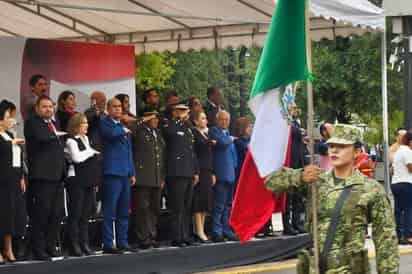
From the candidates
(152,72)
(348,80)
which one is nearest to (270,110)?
(152,72)

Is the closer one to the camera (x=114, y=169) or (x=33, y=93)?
(x=114, y=169)

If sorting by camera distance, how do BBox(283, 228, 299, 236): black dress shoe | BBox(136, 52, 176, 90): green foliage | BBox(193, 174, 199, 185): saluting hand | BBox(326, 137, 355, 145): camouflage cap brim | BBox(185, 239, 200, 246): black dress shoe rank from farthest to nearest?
BBox(136, 52, 176, 90): green foliage → BBox(283, 228, 299, 236): black dress shoe → BBox(193, 174, 199, 185): saluting hand → BBox(185, 239, 200, 246): black dress shoe → BBox(326, 137, 355, 145): camouflage cap brim

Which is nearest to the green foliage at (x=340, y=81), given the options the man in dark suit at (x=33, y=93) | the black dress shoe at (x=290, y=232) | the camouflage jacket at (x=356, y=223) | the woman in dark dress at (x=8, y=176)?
the black dress shoe at (x=290, y=232)

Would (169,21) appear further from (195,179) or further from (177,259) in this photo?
(177,259)

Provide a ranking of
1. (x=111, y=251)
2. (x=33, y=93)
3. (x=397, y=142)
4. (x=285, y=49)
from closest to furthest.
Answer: (x=285, y=49)
(x=111, y=251)
(x=33, y=93)
(x=397, y=142)

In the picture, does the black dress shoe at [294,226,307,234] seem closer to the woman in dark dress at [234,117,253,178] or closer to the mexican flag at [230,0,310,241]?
the woman in dark dress at [234,117,253,178]

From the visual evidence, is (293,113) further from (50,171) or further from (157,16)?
(157,16)

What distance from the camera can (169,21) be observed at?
16828 mm

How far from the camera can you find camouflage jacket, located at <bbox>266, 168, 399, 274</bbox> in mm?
7086

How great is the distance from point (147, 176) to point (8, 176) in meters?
2.55

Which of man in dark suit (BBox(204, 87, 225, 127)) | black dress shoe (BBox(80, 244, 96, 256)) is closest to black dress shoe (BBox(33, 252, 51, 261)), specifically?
black dress shoe (BBox(80, 244, 96, 256))

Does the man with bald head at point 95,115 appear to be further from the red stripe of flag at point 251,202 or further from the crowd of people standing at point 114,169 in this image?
the red stripe of flag at point 251,202

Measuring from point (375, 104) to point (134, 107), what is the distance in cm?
2859

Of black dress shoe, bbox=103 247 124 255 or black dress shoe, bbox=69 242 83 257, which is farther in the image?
black dress shoe, bbox=103 247 124 255
